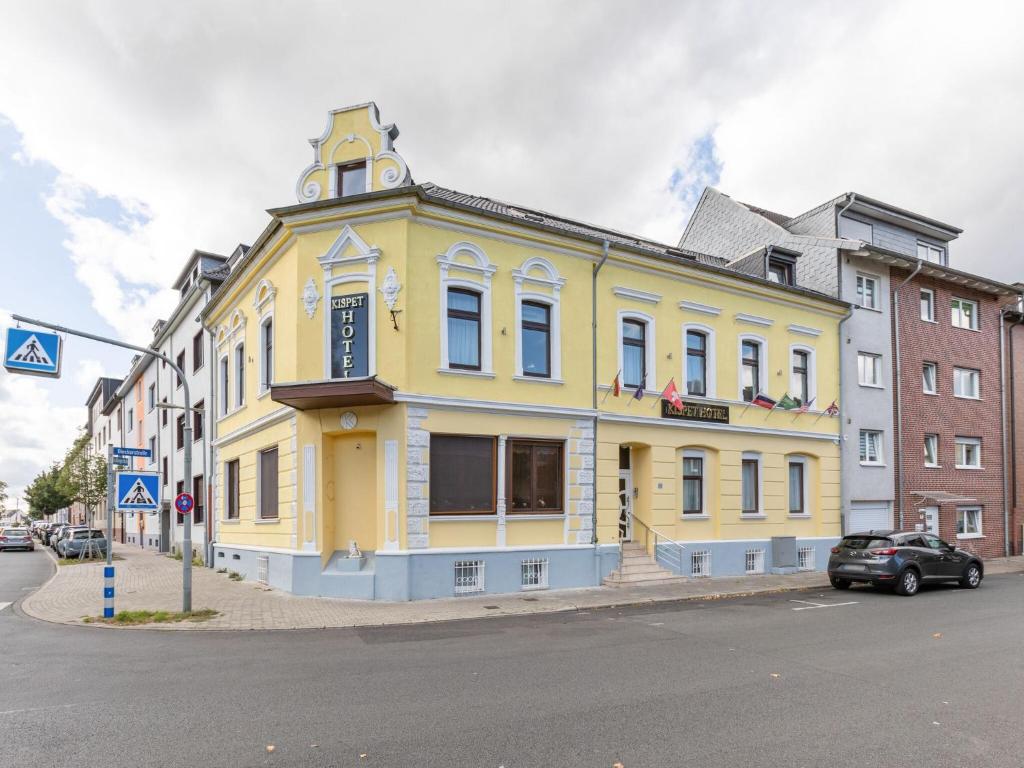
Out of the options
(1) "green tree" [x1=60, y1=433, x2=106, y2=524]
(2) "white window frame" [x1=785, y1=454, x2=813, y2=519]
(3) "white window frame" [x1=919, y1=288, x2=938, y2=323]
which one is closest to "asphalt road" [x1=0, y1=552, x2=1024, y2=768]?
(2) "white window frame" [x1=785, y1=454, x2=813, y2=519]

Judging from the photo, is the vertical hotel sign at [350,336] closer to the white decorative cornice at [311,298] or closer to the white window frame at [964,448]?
the white decorative cornice at [311,298]

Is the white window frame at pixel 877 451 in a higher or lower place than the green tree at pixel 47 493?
higher

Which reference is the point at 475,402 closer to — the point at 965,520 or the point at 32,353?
the point at 32,353

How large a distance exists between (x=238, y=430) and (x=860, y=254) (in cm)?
2044

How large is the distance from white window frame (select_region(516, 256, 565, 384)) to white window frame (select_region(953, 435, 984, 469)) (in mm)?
17787

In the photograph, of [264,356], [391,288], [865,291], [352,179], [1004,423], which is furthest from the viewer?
[1004,423]

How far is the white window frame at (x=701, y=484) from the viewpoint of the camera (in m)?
19.6

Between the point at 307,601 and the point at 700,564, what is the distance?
34.6 feet

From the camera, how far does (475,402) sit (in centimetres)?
1597

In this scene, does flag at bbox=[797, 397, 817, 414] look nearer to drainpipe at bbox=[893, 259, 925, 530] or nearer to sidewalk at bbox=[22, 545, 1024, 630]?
drainpipe at bbox=[893, 259, 925, 530]

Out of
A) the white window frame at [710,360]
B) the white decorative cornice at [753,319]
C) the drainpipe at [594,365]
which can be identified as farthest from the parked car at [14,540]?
the white decorative cornice at [753,319]

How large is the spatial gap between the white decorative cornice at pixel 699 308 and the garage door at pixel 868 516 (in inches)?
326

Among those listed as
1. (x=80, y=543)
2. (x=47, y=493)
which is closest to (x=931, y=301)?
(x=80, y=543)

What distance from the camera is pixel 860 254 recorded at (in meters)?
23.7
